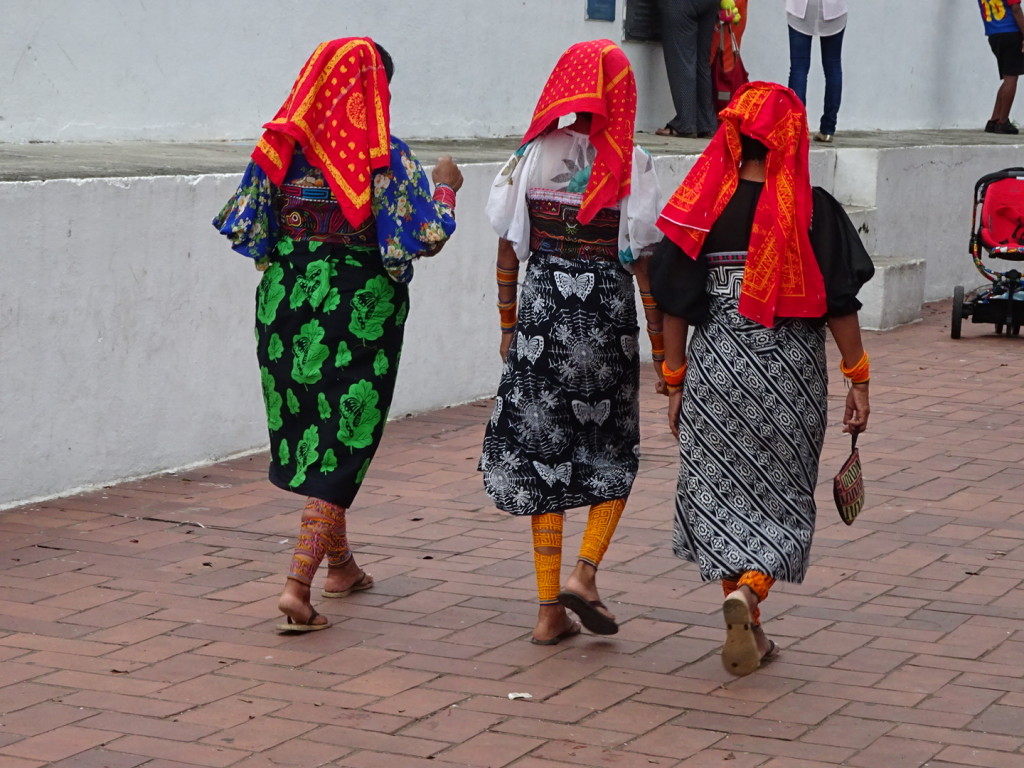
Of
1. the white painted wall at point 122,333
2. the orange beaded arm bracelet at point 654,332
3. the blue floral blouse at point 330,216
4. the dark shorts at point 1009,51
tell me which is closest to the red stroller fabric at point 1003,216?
the white painted wall at point 122,333

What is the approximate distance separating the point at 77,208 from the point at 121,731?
277 centimetres

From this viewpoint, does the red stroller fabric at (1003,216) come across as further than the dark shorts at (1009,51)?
No

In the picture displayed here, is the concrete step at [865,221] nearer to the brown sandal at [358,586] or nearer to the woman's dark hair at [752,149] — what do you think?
the brown sandal at [358,586]

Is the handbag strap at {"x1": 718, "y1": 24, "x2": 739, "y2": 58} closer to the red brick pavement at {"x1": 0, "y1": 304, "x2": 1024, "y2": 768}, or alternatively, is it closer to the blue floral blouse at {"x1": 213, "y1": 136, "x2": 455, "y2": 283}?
the red brick pavement at {"x1": 0, "y1": 304, "x2": 1024, "y2": 768}

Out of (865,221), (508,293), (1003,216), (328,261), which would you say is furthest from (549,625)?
(865,221)

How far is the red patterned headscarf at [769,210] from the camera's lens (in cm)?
457

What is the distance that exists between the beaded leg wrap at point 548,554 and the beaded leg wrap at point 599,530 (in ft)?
0.29

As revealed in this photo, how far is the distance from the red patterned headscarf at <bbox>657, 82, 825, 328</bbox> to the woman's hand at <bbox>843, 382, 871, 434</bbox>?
0.31 metres

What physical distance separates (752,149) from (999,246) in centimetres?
658

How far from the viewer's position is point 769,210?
15.1ft

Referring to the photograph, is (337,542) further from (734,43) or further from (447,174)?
(734,43)

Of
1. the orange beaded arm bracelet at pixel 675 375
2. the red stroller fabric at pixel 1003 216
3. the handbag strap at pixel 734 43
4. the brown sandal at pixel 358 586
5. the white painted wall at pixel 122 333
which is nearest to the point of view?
the orange beaded arm bracelet at pixel 675 375

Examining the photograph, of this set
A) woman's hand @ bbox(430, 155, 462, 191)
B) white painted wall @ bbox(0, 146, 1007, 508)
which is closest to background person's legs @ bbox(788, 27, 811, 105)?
white painted wall @ bbox(0, 146, 1007, 508)

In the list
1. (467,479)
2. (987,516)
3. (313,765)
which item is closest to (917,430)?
(987,516)
